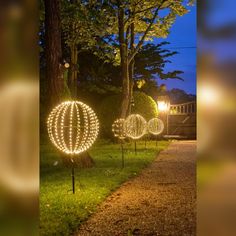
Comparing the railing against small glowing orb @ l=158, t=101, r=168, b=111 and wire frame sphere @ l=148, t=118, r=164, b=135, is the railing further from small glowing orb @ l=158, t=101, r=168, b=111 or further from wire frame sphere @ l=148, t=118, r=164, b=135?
wire frame sphere @ l=148, t=118, r=164, b=135

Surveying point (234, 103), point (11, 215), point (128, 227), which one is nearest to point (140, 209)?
point (128, 227)

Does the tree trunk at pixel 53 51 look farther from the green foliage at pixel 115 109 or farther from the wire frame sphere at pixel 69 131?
the green foliage at pixel 115 109

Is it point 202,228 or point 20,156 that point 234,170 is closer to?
point 202,228

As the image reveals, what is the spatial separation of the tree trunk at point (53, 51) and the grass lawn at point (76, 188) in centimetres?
203

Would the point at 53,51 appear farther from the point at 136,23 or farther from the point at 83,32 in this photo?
the point at 136,23

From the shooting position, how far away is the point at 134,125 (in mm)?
14461

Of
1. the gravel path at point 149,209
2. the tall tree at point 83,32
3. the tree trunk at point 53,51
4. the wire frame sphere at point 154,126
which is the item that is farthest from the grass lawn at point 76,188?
the tall tree at point 83,32

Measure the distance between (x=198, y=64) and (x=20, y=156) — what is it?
865 millimetres

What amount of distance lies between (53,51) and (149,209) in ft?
17.9

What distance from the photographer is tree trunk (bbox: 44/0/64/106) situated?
33.6 ft

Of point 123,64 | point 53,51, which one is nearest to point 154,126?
point 123,64

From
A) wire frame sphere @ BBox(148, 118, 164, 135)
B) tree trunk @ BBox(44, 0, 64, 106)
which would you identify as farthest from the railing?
tree trunk @ BBox(44, 0, 64, 106)

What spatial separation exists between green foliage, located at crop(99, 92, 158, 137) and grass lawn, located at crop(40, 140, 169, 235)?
9309 mm

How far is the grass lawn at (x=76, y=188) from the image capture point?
5453 mm
